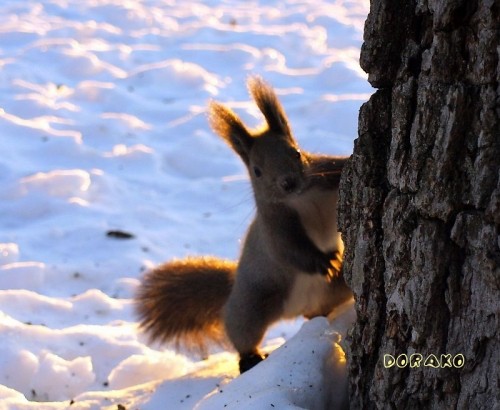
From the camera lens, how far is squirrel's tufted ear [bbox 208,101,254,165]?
258cm

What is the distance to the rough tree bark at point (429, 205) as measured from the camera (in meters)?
1.34

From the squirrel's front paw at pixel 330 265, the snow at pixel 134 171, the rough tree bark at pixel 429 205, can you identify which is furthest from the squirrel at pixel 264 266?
the rough tree bark at pixel 429 205

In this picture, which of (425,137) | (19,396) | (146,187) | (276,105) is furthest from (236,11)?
(425,137)

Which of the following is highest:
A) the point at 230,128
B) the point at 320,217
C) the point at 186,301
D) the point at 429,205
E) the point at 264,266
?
the point at 230,128

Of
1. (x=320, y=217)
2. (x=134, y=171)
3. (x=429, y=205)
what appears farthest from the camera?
(x=134, y=171)

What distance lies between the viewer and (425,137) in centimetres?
142

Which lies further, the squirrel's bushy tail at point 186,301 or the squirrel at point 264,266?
the squirrel's bushy tail at point 186,301

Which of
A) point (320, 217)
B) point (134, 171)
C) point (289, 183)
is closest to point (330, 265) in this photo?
point (320, 217)

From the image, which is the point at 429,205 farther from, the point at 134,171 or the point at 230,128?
the point at 134,171

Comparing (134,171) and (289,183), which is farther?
(134,171)

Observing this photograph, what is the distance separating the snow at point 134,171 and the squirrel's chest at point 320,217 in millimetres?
407

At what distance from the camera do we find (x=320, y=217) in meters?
2.61

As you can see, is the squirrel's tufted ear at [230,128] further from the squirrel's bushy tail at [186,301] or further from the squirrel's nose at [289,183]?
the squirrel's bushy tail at [186,301]

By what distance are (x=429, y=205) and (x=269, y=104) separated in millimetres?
1288
